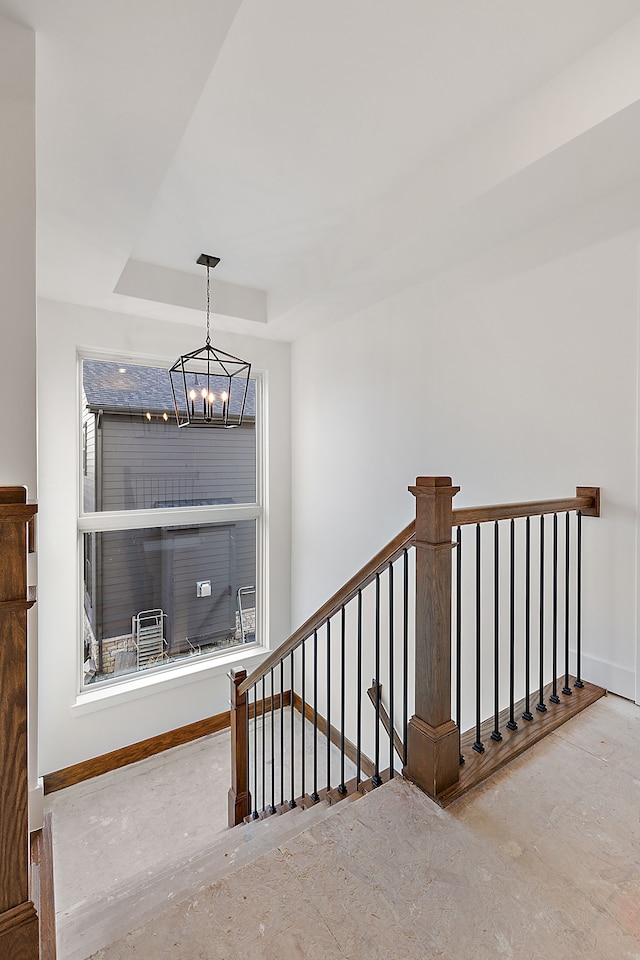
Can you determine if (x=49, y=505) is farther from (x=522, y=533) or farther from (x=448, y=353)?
(x=522, y=533)

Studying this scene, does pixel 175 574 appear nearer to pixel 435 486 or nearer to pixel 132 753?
pixel 132 753

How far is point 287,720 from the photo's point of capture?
407 cm

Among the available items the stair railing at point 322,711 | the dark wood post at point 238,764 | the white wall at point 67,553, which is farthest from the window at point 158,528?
the dark wood post at point 238,764

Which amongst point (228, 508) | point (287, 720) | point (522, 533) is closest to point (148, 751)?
point (287, 720)

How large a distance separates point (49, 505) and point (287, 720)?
2563mm

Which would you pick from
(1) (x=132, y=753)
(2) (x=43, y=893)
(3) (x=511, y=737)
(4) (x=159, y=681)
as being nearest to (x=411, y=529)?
(3) (x=511, y=737)

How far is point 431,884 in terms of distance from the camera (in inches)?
48.0

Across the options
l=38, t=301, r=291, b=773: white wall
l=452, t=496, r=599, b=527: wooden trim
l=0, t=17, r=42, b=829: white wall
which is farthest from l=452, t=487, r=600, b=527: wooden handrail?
l=38, t=301, r=291, b=773: white wall

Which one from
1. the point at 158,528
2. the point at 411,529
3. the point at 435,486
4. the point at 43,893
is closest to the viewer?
the point at 435,486

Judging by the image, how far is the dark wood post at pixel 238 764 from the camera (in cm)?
278

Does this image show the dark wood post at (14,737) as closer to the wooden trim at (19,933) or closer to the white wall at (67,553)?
the wooden trim at (19,933)

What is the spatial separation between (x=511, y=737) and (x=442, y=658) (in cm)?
58

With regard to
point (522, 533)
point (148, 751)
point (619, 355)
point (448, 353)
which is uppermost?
point (448, 353)

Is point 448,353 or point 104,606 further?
point 104,606
